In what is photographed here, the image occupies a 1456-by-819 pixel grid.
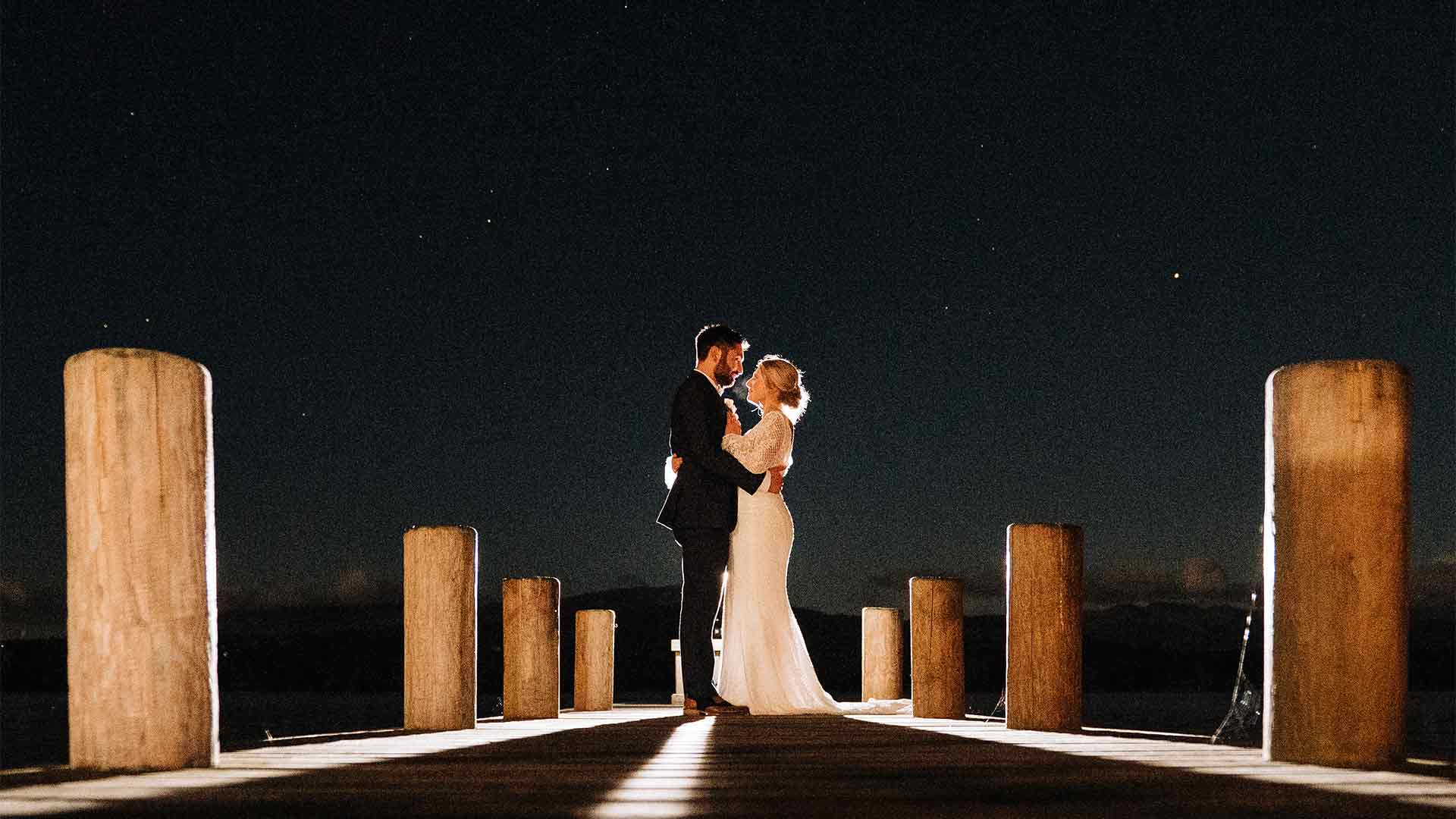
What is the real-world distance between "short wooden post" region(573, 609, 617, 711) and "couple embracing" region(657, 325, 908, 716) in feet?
13.8

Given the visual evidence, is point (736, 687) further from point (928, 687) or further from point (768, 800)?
point (768, 800)

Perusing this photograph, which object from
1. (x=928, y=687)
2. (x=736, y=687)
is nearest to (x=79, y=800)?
(x=736, y=687)

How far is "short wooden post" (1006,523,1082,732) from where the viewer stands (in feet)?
21.6

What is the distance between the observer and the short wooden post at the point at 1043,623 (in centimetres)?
658

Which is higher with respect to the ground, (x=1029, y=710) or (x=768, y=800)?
(x=768, y=800)

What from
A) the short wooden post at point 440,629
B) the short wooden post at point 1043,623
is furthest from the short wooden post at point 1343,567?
the short wooden post at point 440,629

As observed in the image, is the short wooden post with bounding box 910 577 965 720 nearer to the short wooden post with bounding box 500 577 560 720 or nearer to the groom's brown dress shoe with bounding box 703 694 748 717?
the groom's brown dress shoe with bounding box 703 694 748 717

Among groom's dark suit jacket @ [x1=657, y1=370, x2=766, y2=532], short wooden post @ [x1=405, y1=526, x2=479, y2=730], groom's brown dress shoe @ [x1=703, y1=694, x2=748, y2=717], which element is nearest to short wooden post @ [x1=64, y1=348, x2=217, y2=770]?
short wooden post @ [x1=405, y1=526, x2=479, y2=730]

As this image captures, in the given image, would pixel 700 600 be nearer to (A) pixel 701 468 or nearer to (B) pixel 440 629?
(A) pixel 701 468

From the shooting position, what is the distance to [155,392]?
3.80 m

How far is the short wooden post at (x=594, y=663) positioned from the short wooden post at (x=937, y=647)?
14.3 feet

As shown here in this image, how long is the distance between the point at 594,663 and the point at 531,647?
3455 mm

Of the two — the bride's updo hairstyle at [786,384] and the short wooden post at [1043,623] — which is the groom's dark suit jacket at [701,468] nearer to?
the bride's updo hairstyle at [786,384]

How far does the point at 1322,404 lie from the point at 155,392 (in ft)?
10.7
